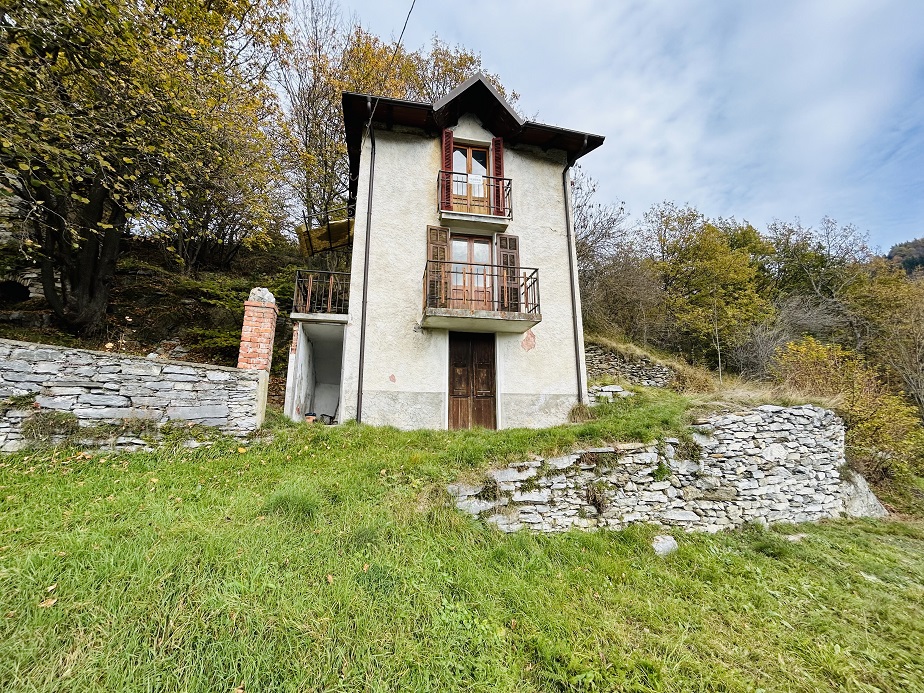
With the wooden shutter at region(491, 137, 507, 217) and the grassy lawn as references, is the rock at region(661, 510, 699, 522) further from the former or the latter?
the wooden shutter at region(491, 137, 507, 217)

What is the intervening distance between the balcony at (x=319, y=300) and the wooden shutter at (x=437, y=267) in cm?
194

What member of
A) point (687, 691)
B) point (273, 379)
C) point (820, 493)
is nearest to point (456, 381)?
point (273, 379)

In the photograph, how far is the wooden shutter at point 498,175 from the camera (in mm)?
8773

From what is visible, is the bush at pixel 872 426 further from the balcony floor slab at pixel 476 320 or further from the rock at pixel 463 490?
the rock at pixel 463 490

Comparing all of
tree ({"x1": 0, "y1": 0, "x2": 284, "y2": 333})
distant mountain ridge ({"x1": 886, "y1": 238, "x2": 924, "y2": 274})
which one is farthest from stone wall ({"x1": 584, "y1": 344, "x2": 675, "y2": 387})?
distant mountain ridge ({"x1": 886, "y1": 238, "x2": 924, "y2": 274})

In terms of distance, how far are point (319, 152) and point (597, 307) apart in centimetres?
1222

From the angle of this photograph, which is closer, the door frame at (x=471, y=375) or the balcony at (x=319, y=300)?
the balcony at (x=319, y=300)

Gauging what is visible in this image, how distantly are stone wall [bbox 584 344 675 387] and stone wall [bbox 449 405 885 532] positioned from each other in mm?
3994

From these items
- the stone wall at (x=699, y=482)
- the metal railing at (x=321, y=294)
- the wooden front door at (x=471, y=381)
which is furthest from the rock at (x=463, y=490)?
the metal railing at (x=321, y=294)

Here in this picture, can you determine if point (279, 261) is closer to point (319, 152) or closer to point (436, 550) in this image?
point (319, 152)

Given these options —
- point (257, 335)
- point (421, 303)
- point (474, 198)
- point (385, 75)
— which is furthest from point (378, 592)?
point (385, 75)

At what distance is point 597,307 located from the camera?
1373cm

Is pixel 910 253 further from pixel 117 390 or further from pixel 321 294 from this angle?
pixel 117 390

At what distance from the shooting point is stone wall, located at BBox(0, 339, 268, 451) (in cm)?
498
